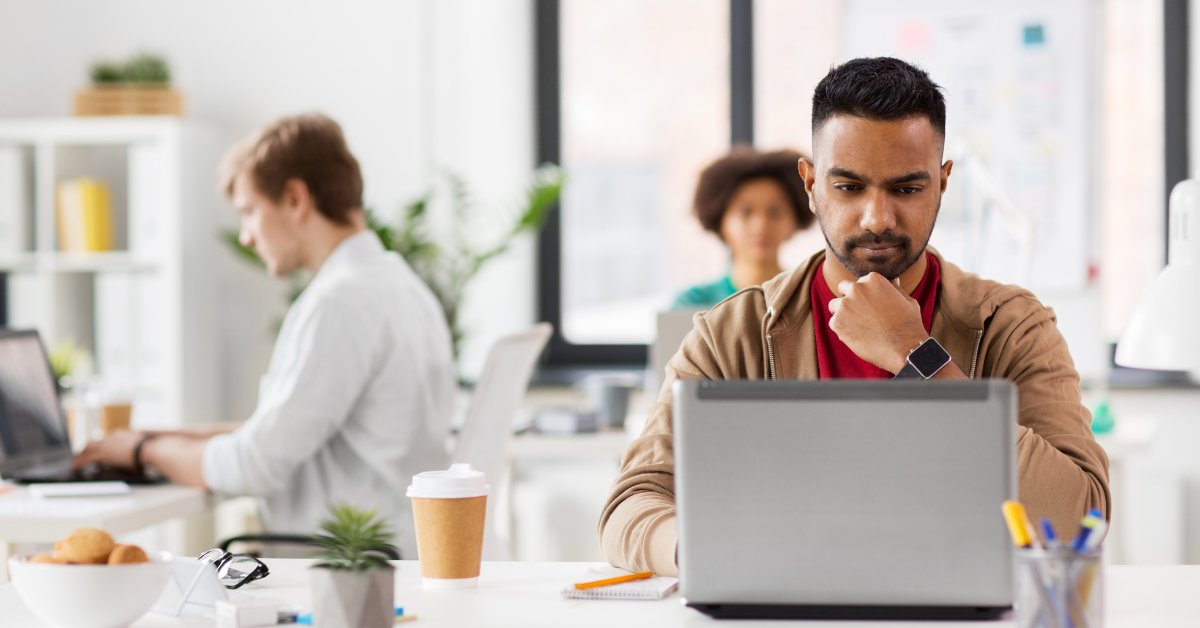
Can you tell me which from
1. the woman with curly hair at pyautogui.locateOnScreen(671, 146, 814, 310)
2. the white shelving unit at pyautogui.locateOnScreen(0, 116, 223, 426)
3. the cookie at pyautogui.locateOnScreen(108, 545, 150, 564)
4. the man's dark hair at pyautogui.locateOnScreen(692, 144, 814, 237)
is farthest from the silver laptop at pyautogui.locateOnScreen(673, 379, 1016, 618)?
the white shelving unit at pyautogui.locateOnScreen(0, 116, 223, 426)

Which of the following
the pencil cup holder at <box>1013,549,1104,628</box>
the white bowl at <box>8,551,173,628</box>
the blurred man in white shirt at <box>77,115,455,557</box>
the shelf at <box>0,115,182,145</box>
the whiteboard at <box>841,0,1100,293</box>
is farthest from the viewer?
the whiteboard at <box>841,0,1100,293</box>

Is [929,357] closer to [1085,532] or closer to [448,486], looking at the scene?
[1085,532]

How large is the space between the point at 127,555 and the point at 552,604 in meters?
0.39

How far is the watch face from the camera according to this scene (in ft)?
4.16

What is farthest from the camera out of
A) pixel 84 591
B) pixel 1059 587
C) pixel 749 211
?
pixel 749 211

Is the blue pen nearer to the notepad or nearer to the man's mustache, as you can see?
the notepad

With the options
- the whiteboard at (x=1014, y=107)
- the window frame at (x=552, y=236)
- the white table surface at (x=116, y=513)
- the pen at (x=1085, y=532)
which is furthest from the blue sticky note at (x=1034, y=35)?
the pen at (x=1085, y=532)

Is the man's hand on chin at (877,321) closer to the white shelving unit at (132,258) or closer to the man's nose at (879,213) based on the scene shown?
the man's nose at (879,213)

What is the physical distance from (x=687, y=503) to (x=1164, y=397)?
10.7 ft

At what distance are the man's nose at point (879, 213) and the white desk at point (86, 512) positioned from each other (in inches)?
52.1

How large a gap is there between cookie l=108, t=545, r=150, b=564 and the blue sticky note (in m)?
3.54

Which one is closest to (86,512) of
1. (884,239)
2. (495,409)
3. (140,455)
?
(140,455)

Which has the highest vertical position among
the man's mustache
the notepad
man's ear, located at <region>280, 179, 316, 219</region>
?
man's ear, located at <region>280, 179, 316, 219</region>

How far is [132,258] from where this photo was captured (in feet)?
11.7
